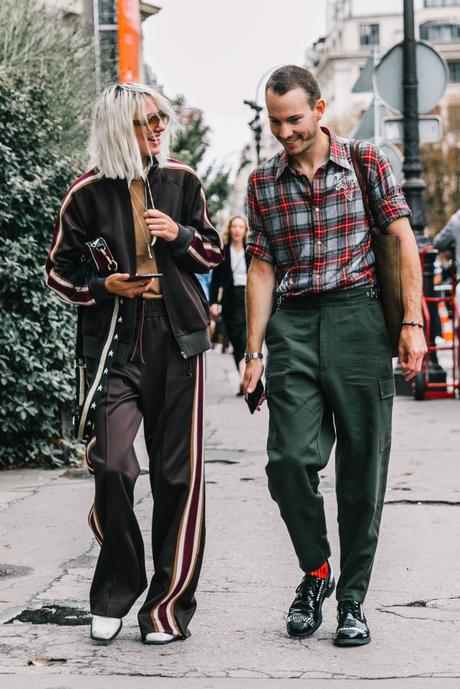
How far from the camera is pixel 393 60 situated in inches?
517

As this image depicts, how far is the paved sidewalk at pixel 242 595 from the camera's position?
396 centimetres

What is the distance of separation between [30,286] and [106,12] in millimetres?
7373

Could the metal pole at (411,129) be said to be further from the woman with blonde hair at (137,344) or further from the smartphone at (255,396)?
the woman with blonde hair at (137,344)

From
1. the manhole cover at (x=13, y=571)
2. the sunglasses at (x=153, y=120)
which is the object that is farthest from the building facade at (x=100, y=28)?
the sunglasses at (x=153, y=120)

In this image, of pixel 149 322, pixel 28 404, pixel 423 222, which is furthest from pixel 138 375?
pixel 423 222

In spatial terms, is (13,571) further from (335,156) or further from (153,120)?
(335,156)

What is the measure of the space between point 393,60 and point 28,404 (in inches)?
273

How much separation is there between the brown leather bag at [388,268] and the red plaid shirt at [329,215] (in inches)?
0.8

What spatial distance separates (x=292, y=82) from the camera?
4.22 m

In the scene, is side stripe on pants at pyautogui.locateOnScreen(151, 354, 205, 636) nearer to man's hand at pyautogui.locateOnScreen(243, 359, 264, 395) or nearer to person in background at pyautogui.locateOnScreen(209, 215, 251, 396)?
man's hand at pyautogui.locateOnScreen(243, 359, 264, 395)

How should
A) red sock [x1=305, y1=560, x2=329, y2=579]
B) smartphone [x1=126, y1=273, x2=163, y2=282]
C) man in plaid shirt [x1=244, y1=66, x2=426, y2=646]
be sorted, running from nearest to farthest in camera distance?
1. smartphone [x1=126, y1=273, x2=163, y2=282]
2. man in plaid shirt [x1=244, y1=66, x2=426, y2=646]
3. red sock [x1=305, y1=560, x2=329, y2=579]

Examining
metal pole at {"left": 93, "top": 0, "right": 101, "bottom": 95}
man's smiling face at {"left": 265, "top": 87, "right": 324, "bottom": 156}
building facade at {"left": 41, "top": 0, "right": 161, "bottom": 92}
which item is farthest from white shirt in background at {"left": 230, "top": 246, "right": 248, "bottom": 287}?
man's smiling face at {"left": 265, "top": 87, "right": 324, "bottom": 156}

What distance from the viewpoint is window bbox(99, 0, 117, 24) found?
14.1 meters

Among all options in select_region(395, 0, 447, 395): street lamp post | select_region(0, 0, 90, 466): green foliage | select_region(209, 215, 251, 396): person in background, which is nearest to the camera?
select_region(0, 0, 90, 466): green foliage
